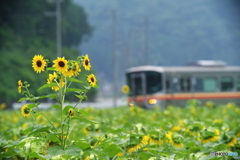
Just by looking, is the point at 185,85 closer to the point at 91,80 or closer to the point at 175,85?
the point at 175,85

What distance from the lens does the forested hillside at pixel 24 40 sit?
4209 centimetres

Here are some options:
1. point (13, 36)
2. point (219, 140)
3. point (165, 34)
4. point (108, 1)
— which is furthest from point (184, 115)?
point (108, 1)

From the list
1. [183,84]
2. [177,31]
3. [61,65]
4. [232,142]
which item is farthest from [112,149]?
[177,31]

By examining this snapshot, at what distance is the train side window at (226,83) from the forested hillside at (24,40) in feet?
49.6

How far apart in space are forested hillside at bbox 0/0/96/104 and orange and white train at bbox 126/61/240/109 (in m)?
13.8

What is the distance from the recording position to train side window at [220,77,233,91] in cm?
2859

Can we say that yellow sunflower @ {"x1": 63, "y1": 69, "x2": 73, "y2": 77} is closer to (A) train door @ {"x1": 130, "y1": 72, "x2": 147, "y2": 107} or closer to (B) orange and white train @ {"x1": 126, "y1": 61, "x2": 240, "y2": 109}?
(B) orange and white train @ {"x1": 126, "y1": 61, "x2": 240, "y2": 109}

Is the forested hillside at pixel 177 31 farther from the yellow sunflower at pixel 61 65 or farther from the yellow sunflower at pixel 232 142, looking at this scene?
the yellow sunflower at pixel 61 65

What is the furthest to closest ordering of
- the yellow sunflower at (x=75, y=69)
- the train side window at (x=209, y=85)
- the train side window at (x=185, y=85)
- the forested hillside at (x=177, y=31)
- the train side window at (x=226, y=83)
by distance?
the forested hillside at (x=177, y=31)
the train side window at (x=226, y=83)
the train side window at (x=209, y=85)
the train side window at (x=185, y=85)
the yellow sunflower at (x=75, y=69)

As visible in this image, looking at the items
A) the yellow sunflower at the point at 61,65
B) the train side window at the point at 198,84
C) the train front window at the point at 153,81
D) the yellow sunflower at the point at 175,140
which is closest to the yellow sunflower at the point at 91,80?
the yellow sunflower at the point at 61,65

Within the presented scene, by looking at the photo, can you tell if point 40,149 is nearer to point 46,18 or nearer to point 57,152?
point 57,152

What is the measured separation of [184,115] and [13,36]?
37.8 meters

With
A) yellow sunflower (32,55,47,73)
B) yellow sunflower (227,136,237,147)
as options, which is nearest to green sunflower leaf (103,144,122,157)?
yellow sunflower (32,55,47,73)

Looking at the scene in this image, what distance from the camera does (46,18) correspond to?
176 feet
